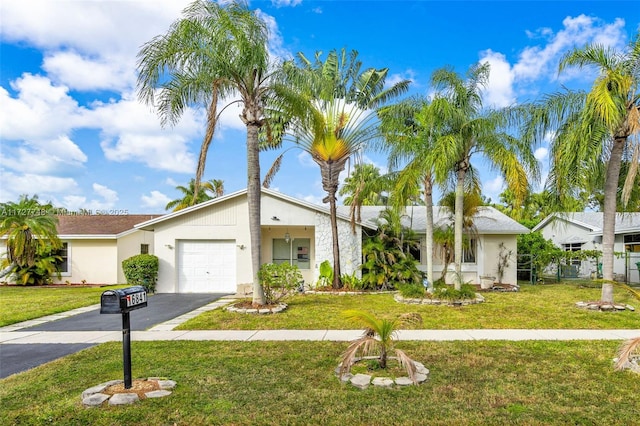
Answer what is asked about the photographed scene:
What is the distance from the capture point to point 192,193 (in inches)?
1249

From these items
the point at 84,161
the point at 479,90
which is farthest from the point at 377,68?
the point at 84,161

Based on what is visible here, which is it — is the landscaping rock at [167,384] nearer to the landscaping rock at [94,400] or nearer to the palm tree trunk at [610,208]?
the landscaping rock at [94,400]

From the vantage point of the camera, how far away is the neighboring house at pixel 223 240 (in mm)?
15188

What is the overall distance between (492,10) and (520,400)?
11.7 meters

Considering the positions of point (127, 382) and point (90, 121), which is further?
point (90, 121)

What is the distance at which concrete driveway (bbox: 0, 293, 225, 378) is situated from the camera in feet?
21.1

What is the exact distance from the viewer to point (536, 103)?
1153 centimetres

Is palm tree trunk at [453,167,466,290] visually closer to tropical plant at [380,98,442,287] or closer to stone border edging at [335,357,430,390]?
tropical plant at [380,98,442,287]

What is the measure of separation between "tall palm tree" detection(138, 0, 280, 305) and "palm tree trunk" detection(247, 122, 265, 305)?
0.09 ft

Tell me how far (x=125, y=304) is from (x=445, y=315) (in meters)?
7.89

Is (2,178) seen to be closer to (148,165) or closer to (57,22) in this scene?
(57,22)

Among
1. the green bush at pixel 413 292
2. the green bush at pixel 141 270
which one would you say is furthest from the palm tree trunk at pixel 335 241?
the green bush at pixel 141 270

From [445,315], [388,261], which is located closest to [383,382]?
[445,315]

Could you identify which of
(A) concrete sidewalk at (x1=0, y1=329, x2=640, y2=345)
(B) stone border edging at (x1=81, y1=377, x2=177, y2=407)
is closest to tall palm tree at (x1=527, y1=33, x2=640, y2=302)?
(A) concrete sidewalk at (x1=0, y1=329, x2=640, y2=345)
